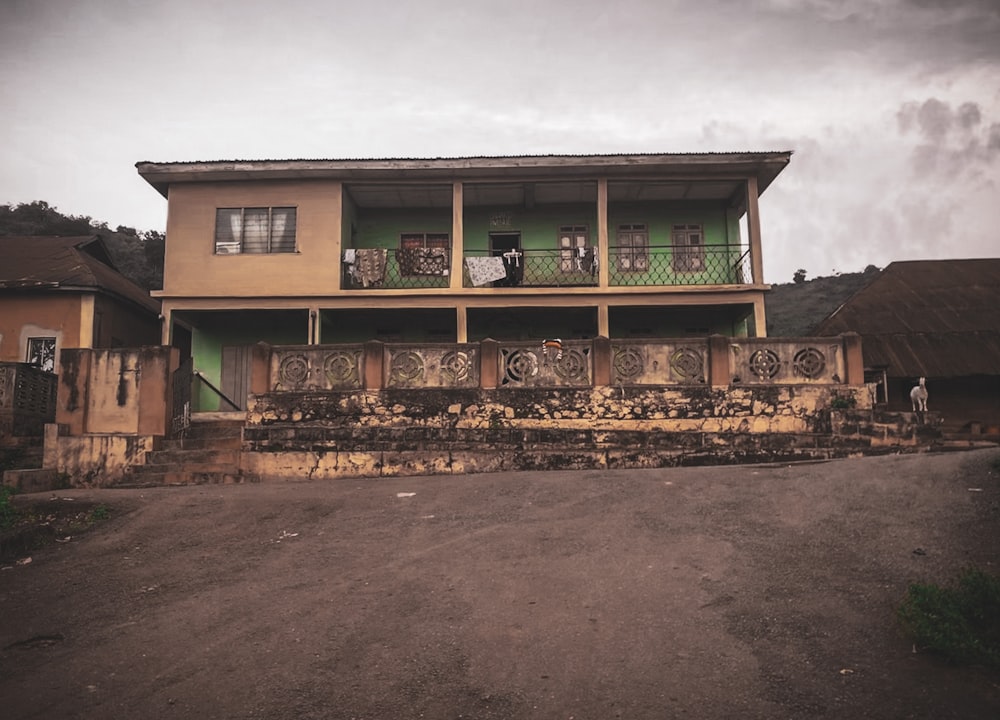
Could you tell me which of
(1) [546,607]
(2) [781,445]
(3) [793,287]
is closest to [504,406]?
(2) [781,445]

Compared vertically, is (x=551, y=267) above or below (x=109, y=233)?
below

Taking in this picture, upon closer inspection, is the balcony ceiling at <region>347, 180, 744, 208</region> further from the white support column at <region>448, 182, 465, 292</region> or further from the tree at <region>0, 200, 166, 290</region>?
the tree at <region>0, 200, 166, 290</region>

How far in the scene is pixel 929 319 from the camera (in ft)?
61.3

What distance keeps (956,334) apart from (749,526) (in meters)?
14.7

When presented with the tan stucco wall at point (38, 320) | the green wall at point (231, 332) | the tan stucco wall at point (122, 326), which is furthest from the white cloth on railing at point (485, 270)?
the tan stucco wall at point (38, 320)

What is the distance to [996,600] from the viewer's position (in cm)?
411

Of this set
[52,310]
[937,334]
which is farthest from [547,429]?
[52,310]

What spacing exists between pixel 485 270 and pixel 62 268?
34.7ft

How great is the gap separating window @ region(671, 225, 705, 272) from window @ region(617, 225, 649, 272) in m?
0.76

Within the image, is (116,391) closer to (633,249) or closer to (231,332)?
(231,332)

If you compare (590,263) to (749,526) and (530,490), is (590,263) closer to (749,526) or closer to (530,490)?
(530,490)

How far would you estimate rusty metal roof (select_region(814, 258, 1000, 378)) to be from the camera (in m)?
17.0

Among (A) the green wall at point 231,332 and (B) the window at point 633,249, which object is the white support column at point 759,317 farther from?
(A) the green wall at point 231,332

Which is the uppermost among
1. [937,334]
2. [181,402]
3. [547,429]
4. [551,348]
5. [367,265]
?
[367,265]
